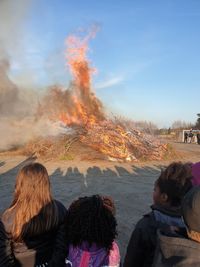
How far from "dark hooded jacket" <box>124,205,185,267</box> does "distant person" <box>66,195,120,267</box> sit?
20 centimetres

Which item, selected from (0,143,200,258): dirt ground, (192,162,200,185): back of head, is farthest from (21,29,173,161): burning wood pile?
(192,162,200,185): back of head

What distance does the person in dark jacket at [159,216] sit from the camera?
106 inches

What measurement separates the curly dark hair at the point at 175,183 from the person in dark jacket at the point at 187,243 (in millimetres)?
906

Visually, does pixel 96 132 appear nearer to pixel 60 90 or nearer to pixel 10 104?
pixel 60 90

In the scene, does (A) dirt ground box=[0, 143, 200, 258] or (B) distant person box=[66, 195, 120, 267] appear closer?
(B) distant person box=[66, 195, 120, 267]

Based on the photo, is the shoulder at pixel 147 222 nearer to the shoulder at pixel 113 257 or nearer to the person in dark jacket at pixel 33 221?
the shoulder at pixel 113 257

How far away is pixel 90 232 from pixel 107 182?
892 centimetres

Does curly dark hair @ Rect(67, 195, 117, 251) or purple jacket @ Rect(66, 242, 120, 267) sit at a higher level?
curly dark hair @ Rect(67, 195, 117, 251)

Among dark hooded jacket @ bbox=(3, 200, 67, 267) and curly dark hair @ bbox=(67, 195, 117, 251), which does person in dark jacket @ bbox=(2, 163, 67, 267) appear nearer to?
dark hooded jacket @ bbox=(3, 200, 67, 267)

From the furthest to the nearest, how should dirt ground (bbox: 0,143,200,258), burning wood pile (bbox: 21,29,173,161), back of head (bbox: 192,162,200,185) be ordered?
burning wood pile (bbox: 21,29,173,161)
dirt ground (bbox: 0,143,200,258)
back of head (bbox: 192,162,200,185)

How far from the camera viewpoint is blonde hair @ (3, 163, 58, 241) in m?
2.95

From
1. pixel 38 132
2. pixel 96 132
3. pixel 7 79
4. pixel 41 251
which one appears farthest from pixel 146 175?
pixel 7 79

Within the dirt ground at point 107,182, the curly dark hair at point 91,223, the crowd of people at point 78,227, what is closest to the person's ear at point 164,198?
the crowd of people at point 78,227

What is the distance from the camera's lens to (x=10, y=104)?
20.7m
